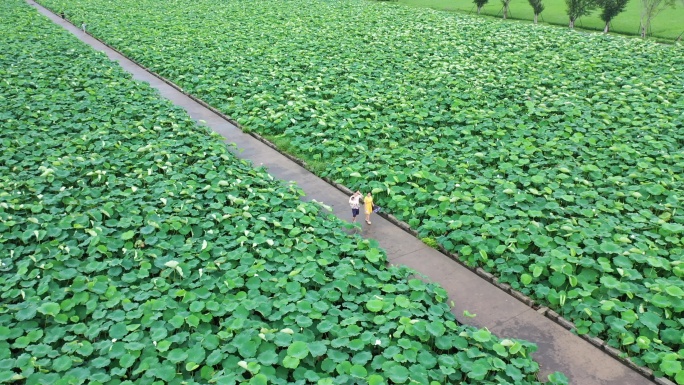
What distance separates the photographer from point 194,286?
671 centimetres

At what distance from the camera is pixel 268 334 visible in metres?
5.79

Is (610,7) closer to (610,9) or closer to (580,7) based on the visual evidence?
(610,9)

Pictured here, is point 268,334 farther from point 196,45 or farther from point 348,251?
point 196,45

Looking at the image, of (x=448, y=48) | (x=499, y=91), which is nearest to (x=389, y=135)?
(x=499, y=91)

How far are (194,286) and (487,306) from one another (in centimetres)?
395

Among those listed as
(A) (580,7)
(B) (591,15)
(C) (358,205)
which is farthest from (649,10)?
(C) (358,205)

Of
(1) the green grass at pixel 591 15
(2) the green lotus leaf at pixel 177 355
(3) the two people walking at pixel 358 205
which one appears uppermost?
(1) the green grass at pixel 591 15

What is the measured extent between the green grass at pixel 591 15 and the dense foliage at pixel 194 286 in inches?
988

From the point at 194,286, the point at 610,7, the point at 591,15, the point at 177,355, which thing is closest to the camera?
the point at 177,355

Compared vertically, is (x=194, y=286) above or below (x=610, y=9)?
below

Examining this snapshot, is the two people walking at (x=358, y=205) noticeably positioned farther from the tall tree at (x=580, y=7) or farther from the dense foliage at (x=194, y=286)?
the tall tree at (x=580, y=7)

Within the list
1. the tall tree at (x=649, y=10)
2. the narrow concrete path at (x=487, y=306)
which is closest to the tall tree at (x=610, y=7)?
the tall tree at (x=649, y=10)

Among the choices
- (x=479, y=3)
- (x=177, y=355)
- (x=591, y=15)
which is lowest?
(x=177, y=355)

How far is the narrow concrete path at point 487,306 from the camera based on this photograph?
5930 mm
